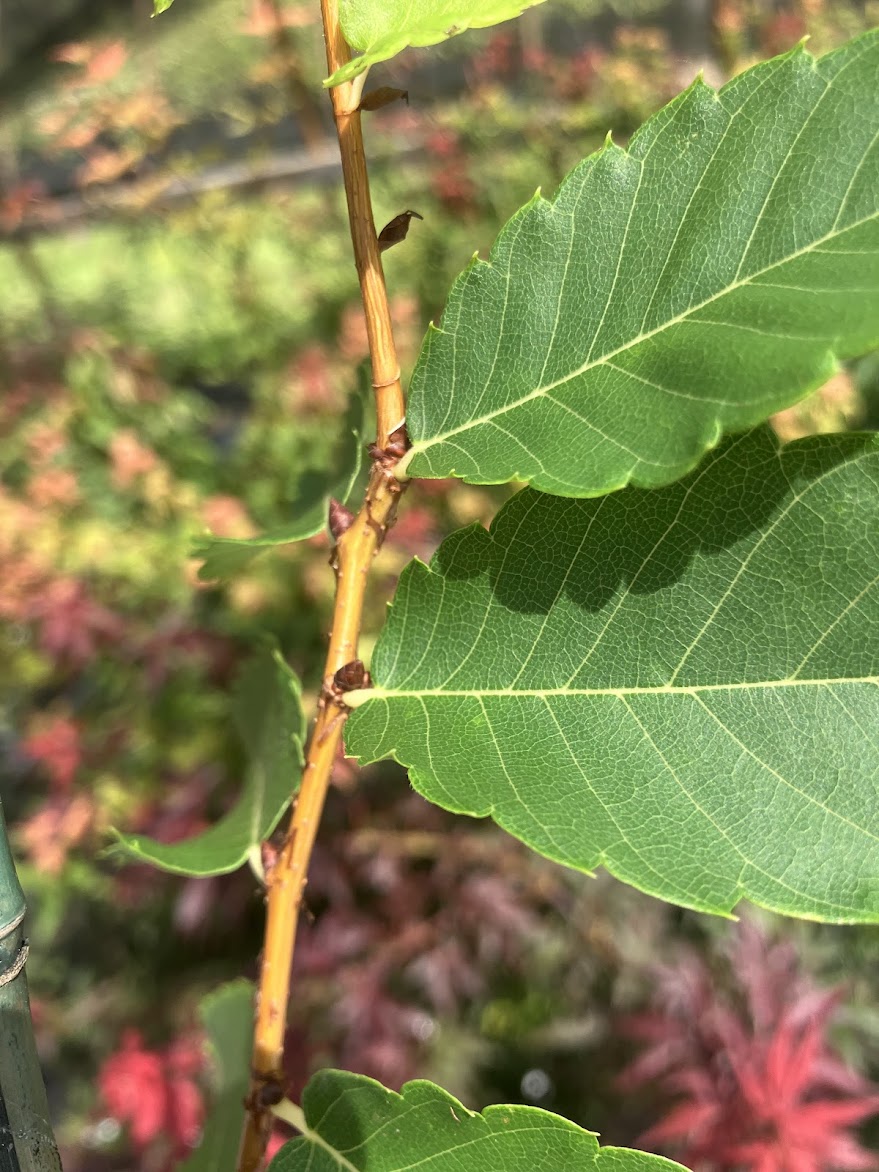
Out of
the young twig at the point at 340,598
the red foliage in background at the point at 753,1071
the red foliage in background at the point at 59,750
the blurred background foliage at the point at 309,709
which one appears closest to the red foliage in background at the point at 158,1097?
the blurred background foliage at the point at 309,709

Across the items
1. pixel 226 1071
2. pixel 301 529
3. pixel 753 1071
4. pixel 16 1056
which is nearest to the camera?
pixel 16 1056

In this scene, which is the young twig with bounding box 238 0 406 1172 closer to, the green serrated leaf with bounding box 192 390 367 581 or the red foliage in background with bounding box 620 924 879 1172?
the green serrated leaf with bounding box 192 390 367 581

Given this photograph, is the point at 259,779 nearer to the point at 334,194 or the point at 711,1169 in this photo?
the point at 711,1169

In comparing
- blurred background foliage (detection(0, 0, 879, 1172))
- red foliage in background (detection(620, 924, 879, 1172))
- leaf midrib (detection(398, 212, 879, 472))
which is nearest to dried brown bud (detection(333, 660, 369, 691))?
leaf midrib (detection(398, 212, 879, 472))

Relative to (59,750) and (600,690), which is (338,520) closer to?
(600,690)

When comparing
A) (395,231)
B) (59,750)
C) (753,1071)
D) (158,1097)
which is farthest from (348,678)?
(59,750)

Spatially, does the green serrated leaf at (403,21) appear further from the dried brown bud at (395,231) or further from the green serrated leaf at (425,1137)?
the green serrated leaf at (425,1137)
